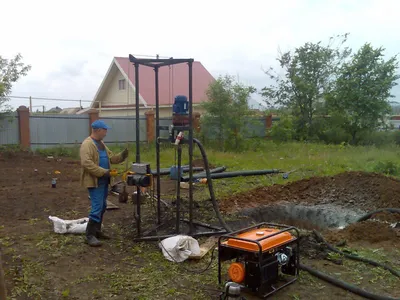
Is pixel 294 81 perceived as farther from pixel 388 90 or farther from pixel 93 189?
pixel 93 189

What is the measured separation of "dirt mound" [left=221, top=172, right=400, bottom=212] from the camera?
27.6ft

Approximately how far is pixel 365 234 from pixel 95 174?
3.99m

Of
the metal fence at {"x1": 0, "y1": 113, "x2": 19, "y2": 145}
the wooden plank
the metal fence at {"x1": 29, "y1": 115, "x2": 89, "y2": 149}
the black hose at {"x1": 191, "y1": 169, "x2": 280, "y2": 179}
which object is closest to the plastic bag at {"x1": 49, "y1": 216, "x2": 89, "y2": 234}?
the wooden plank

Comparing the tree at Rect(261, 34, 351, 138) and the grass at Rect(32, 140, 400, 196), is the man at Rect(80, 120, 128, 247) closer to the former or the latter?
the grass at Rect(32, 140, 400, 196)

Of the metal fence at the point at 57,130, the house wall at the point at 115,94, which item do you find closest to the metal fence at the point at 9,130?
the metal fence at the point at 57,130

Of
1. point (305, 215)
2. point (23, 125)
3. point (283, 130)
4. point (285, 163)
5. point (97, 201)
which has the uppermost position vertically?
point (23, 125)

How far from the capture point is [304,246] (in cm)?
534

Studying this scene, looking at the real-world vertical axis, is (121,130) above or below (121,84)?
below

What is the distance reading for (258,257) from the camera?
12.4ft

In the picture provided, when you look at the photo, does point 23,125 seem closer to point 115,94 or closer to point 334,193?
point 115,94

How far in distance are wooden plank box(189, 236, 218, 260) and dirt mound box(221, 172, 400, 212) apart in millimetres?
2233

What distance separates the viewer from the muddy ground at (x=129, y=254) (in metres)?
4.20

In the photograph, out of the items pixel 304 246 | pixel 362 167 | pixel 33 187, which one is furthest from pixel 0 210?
pixel 362 167

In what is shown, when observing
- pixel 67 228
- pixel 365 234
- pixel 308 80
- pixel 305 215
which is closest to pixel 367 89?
pixel 308 80
